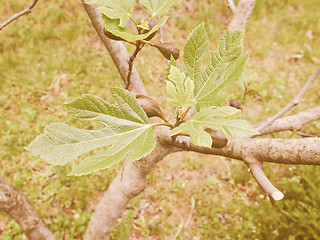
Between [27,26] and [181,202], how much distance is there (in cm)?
379

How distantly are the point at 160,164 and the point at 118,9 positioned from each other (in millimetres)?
3122

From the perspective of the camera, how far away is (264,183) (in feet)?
2.83

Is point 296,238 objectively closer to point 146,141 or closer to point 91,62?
point 146,141

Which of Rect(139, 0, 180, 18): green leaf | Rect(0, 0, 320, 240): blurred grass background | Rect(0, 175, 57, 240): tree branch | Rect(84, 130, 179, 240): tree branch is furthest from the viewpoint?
Rect(0, 0, 320, 240): blurred grass background

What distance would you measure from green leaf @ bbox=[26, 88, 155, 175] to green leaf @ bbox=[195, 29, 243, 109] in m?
0.22

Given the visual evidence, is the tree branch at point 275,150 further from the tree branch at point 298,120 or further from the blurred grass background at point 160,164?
the blurred grass background at point 160,164

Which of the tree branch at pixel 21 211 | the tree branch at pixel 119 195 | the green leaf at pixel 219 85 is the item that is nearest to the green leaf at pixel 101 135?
the green leaf at pixel 219 85

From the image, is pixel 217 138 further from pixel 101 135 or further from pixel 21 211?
pixel 21 211

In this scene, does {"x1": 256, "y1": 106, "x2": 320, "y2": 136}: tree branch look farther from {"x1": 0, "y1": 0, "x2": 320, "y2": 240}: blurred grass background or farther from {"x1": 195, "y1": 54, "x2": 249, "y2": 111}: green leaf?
{"x1": 195, "y1": 54, "x2": 249, "y2": 111}: green leaf

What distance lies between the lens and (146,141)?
2.59 ft

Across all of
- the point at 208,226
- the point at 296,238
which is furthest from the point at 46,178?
the point at 296,238

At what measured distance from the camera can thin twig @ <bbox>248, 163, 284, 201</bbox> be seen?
0.82 m

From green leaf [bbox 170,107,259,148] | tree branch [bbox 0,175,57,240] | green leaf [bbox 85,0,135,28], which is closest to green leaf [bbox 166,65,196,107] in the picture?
green leaf [bbox 170,107,259,148]

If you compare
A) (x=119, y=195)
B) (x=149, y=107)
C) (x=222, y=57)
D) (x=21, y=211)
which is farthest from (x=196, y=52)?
(x=21, y=211)
